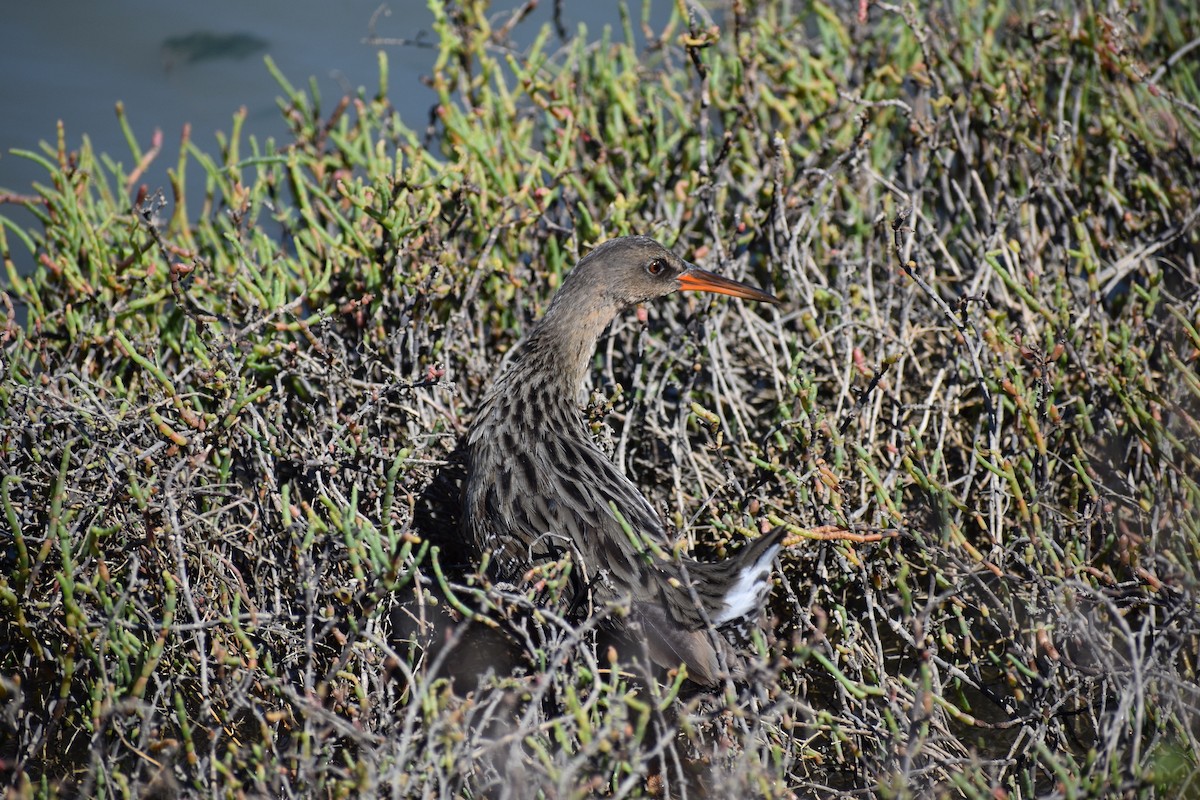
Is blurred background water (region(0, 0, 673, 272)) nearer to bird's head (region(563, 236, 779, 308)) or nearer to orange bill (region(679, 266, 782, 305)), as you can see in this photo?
bird's head (region(563, 236, 779, 308))

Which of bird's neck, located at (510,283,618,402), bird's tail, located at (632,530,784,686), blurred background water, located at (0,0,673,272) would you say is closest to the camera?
bird's tail, located at (632,530,784,686)

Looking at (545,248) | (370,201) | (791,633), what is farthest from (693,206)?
(791,633)

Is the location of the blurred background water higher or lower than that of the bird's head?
higher

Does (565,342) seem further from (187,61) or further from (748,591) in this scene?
(187,61)

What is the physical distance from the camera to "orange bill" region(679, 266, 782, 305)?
4.01 metres

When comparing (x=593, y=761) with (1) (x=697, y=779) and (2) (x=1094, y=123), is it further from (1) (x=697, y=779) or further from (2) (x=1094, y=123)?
(2) (x=1094, y=123)

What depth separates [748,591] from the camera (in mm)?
3139

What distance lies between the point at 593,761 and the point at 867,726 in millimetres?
714

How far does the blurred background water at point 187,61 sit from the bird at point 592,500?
2.76 metres

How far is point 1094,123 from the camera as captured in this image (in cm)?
525

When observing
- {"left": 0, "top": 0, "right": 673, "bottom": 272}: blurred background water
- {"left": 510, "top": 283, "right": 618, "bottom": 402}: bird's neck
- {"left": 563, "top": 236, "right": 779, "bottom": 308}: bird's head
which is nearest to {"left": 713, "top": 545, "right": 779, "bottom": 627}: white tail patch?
{"left": 510, "top": 283, "right": 618, "bottom": 402}: bird's neck

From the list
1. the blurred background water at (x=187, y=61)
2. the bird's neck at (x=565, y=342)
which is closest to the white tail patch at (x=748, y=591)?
the bird's neck at (x=565, y=342)

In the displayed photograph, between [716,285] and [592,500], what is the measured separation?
98 cm

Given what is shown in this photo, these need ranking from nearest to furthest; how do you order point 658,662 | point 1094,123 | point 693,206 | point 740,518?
point 658,662 < point 740,518 < point 693,206 < point 1094,123
